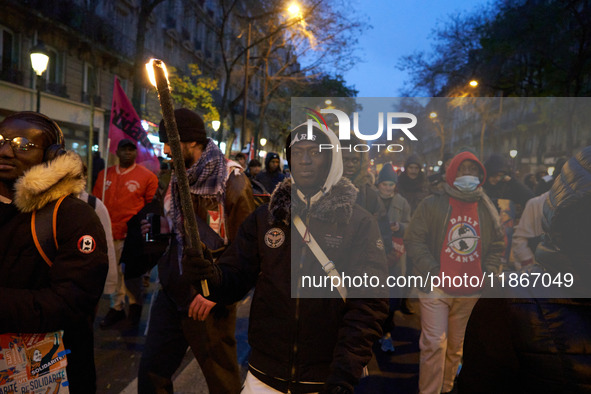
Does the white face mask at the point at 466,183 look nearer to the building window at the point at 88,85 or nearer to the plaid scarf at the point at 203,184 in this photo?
the plaid scarf at the point at 203,184

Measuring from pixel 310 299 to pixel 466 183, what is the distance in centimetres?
227

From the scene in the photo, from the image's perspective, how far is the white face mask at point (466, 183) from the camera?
373 centimetres

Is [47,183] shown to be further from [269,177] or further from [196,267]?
[269,177]

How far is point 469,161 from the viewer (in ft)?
12.7

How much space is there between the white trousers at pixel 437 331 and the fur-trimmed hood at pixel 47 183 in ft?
9.20

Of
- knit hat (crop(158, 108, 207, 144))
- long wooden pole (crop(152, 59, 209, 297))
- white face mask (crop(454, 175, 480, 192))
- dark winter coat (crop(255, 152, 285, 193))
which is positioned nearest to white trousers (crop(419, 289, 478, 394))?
white face mask (crop(454, 175, 480, 192))

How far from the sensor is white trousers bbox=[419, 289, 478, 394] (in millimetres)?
3609

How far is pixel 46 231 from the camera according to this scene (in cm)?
194

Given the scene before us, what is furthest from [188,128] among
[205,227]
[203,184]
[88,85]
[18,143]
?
[88,85]

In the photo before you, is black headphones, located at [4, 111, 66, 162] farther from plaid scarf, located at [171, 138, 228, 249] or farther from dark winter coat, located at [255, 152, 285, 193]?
dark winter coat, located at [255, 152, 285, 193]

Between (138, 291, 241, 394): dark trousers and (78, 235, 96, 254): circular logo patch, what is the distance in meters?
1.02

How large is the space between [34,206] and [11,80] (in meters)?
18.0

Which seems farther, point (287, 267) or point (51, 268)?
point (287, 267)

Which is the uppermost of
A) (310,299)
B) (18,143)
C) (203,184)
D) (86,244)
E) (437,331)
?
(18,143)
